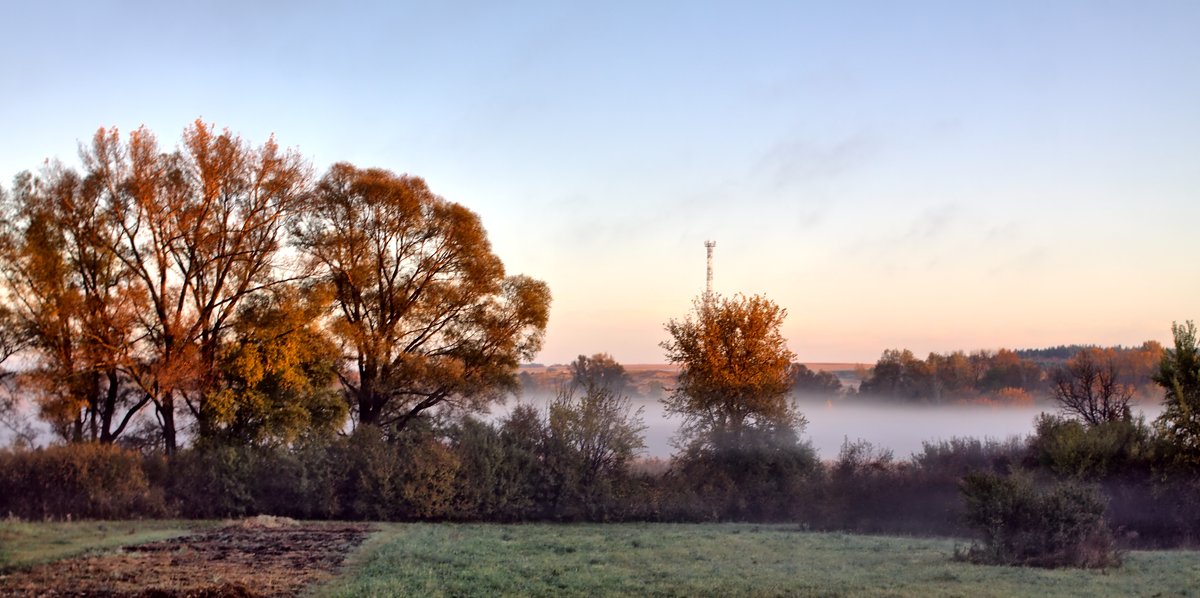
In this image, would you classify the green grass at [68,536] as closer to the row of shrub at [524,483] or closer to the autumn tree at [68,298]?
the row of shrub at [524,483]

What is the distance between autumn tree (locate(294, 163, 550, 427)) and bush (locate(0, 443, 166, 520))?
10.3 metres

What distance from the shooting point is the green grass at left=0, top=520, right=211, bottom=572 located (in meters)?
19.9

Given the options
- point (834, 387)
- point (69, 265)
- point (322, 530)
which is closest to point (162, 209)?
point (69, 265)

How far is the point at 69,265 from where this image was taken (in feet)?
116

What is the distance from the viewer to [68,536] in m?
24.0

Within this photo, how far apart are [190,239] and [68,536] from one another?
15.2m

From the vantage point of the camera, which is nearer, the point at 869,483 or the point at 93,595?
the point at 93,595

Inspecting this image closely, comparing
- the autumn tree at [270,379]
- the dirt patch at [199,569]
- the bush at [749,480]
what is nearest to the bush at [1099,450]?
the bush at [749,480]

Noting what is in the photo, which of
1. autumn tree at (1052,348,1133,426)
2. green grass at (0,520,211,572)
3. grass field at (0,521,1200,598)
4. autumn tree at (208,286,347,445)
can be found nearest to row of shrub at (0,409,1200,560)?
autumn tree at (208,286,347,445)

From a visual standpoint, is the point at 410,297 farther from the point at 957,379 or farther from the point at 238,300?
the point at 957,379

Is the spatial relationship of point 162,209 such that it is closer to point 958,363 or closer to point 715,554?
point 715,554

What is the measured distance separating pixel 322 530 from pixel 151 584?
32.6 ft

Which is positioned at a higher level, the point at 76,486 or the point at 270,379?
the point at 270,379

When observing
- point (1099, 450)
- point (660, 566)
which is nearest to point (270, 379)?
point (660, 566)
